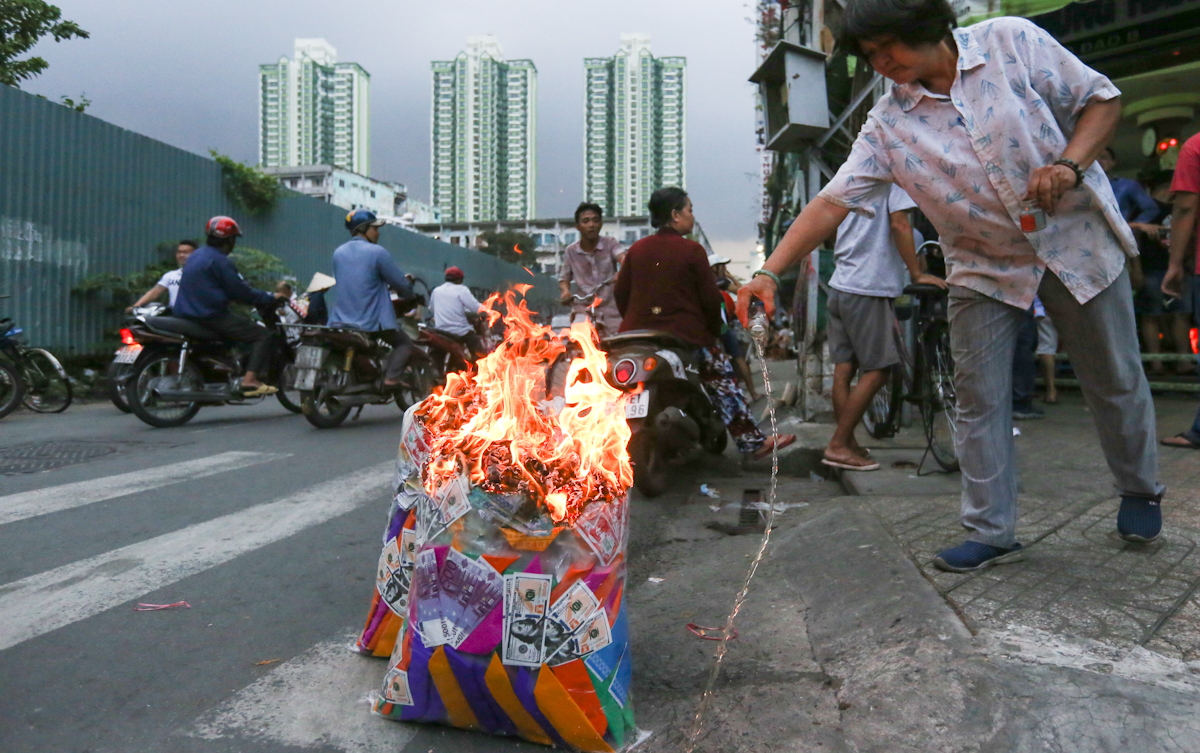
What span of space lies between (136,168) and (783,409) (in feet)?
30.7

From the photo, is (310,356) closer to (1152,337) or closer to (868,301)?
(868,301)

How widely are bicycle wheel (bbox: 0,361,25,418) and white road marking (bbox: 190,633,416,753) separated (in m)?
6.83

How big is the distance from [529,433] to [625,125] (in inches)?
2795

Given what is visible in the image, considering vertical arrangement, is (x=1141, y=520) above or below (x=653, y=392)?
below

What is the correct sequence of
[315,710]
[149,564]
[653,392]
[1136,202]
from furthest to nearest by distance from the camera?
[1136,202], [653,392], [149,564], [315,710]

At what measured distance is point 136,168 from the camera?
1197 centimetres

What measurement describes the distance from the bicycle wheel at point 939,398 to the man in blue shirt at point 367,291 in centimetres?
491

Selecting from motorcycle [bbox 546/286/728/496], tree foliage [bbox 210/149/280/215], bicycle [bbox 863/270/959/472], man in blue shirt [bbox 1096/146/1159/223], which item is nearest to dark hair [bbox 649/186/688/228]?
motorcycle [bbox 546/286/728/496]

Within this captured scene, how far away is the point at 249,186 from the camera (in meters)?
14.5

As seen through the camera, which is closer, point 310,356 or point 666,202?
point 666,202

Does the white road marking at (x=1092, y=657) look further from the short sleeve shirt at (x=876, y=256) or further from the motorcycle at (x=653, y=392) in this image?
the short sleeve shirt at (x=876, y=256)

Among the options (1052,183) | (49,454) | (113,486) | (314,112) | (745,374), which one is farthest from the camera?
(314,112)

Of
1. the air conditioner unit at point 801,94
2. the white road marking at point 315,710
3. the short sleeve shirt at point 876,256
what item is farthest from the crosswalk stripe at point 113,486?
the air conditioner unit at point 801,94

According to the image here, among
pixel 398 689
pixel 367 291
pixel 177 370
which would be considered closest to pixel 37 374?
pixel 177 370
